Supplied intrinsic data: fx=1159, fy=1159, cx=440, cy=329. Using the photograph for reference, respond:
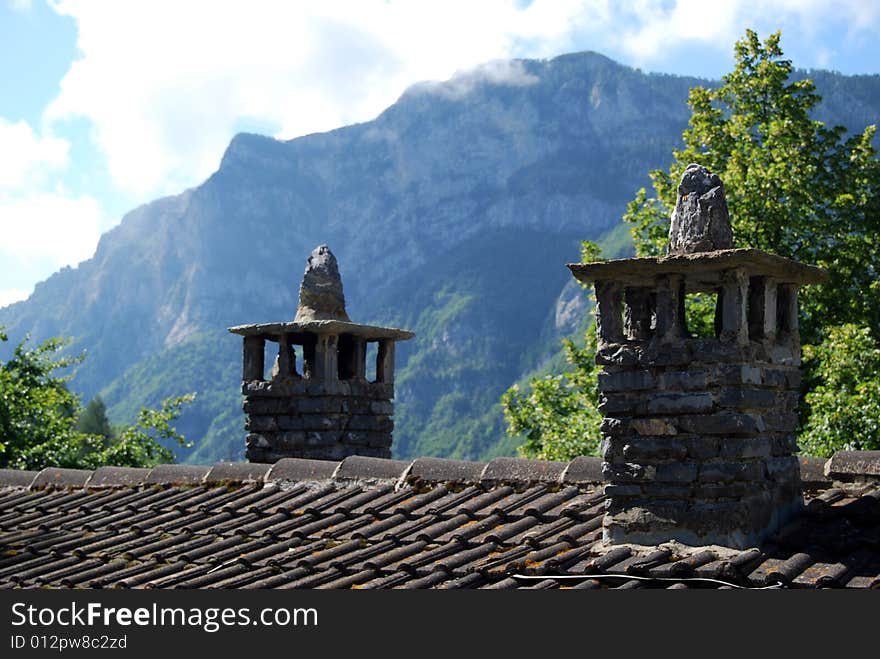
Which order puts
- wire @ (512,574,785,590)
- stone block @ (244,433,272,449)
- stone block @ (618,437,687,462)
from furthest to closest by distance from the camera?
stone block @ (244,433,272,449)
stone block @ (618,437,687,462)
wire @ (512,574,785,590)

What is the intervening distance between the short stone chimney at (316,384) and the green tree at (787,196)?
845cm

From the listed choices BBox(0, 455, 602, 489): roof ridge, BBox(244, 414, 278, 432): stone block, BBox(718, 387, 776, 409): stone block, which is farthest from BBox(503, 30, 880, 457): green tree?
BBox(718, 387, 776, 409): stone block

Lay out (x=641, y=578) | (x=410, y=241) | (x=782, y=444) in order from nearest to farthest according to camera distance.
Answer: (x=641, y=578), (x=782, y=444), (x=410, y=241)

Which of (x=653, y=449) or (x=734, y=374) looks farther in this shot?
(x=653, y=449)

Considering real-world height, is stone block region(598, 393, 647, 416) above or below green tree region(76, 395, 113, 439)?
above

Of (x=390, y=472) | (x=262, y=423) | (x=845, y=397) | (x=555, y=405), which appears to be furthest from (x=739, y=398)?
(x=555, y=405)

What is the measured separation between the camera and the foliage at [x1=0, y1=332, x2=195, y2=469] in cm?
2188

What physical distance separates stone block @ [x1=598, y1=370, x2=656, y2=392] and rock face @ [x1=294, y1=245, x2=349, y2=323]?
5.85 m

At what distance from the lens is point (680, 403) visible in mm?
6605

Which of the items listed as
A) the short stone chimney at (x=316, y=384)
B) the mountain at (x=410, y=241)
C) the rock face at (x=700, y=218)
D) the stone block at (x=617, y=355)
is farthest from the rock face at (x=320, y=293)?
the mountain at (x=410, y=241)

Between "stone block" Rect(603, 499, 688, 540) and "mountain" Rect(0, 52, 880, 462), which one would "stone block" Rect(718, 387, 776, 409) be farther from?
"mountain" Rect(0, 52, 880, 462)

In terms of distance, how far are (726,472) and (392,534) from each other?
2.17 metres

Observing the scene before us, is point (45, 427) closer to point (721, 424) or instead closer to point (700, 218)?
point (700, 218)

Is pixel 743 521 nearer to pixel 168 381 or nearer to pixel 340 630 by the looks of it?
pixel 340 630
